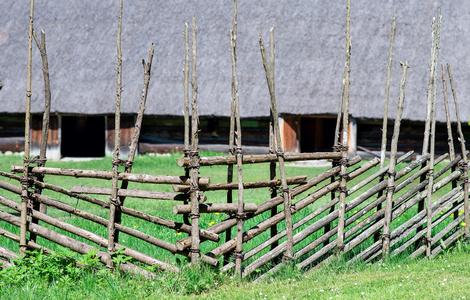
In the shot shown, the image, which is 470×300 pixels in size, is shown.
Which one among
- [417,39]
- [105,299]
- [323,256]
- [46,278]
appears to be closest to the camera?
[105,299]

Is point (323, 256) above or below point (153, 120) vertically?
below

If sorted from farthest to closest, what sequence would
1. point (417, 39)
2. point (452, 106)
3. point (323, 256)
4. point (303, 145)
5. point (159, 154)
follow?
point (303, 145) → point (159, 154) → point (417, 39) → point (452, 106) → point (323, 256)

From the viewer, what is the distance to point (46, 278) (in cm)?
407

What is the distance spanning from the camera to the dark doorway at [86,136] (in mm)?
17656

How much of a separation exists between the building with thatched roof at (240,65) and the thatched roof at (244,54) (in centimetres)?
3

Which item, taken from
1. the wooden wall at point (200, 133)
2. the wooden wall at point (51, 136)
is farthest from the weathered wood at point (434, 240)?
the wooden wall at point (51, 136)

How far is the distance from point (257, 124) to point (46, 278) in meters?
10.5

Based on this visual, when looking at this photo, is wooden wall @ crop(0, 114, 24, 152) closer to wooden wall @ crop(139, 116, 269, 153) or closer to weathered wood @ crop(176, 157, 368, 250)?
wooden wall @ crop(139, 116, 269, 153)

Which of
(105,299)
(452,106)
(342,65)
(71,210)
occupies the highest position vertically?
(342,65)

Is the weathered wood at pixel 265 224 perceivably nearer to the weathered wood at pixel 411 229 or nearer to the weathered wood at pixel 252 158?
the weathered wood at pixel 252 158

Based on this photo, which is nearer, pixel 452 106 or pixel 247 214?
pixel 247 214

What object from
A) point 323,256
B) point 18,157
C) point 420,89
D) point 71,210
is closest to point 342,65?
point 420,89

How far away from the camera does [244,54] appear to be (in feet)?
46.5

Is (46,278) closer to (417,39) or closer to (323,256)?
(323,256)
